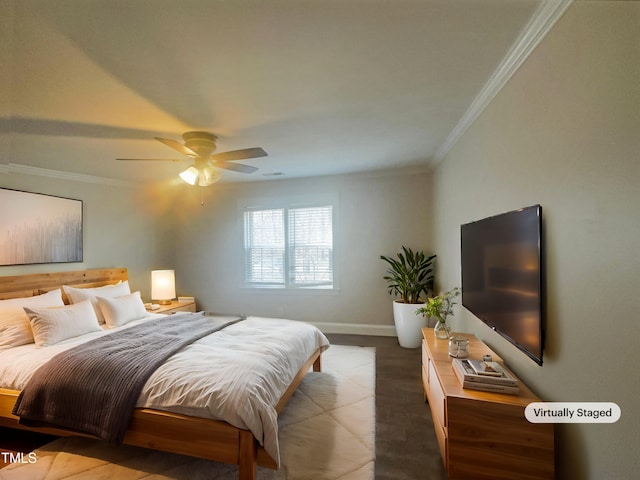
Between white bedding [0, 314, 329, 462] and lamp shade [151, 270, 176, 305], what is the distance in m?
1.79

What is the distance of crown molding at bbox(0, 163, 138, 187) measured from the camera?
331cm

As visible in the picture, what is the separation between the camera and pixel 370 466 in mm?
1830

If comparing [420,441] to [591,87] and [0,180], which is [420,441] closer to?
[591,87]

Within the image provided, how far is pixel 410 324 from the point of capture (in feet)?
12.6

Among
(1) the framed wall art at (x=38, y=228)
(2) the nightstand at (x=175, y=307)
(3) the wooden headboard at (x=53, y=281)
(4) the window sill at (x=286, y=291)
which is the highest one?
(1) the framed wall art at (x=38, y=228)

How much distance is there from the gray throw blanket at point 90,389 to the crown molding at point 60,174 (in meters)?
2.61

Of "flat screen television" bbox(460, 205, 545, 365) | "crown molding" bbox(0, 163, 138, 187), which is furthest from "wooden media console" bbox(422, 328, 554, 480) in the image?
"crown molding" bbox(0, 163, 138, 187)

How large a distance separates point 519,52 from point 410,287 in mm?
2952

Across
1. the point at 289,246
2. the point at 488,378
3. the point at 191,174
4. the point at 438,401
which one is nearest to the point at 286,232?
the point at 289,246

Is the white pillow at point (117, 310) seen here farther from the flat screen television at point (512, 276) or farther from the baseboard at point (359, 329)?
the flat screen television at point (512, 276)

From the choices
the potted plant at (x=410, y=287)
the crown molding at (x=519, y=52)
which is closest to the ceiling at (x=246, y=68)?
the crown molding at (x=519, y=52)

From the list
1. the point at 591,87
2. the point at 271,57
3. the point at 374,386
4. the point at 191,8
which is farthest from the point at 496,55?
the point at 374,386

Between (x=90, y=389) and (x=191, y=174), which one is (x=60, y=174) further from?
(x=90, y=389)

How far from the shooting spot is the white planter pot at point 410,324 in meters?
3.84
